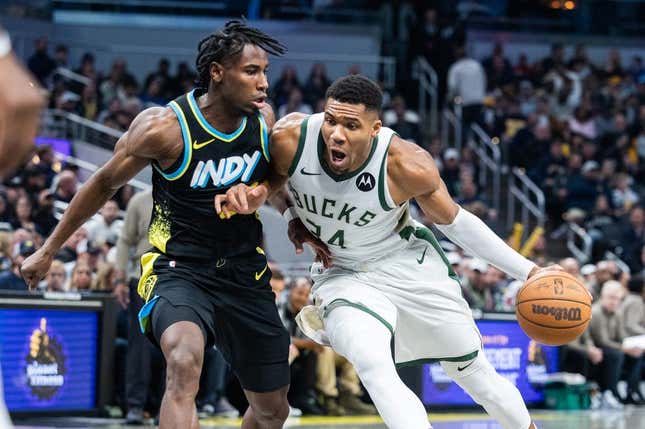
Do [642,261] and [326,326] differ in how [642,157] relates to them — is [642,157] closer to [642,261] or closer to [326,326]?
[642,261]

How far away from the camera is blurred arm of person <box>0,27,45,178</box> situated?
8.80ft

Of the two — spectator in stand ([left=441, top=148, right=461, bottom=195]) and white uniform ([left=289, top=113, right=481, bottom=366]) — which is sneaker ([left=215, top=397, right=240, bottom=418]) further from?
spectator in stand ([left=441, top=148, right=461, bottom=195])

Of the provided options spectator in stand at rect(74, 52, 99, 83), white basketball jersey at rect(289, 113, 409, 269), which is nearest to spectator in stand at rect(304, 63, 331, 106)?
spectator in stand at rect(74, 52, 99, 83)

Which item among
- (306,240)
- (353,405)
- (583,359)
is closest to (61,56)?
(353,405)

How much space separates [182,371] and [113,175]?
1.08 meters

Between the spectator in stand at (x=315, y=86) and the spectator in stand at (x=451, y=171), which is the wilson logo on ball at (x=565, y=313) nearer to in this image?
the spectator in stand at (x=451, y=171)

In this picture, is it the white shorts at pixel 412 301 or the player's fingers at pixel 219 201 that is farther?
the white shorts at pixel 412 301

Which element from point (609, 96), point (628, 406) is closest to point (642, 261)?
point (628, 406)

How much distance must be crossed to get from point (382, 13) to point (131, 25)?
188 inches

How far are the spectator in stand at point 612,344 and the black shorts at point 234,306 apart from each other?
760 centimetres

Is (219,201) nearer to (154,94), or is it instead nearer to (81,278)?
(81,278)

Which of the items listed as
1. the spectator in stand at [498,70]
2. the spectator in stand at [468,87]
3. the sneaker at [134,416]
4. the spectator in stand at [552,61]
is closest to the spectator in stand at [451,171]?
the spectator in stand at [468,87]

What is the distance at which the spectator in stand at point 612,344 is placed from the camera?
12531 millimetres

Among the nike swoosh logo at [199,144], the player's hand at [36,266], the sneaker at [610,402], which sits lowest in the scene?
the sneaker at [610,402]
